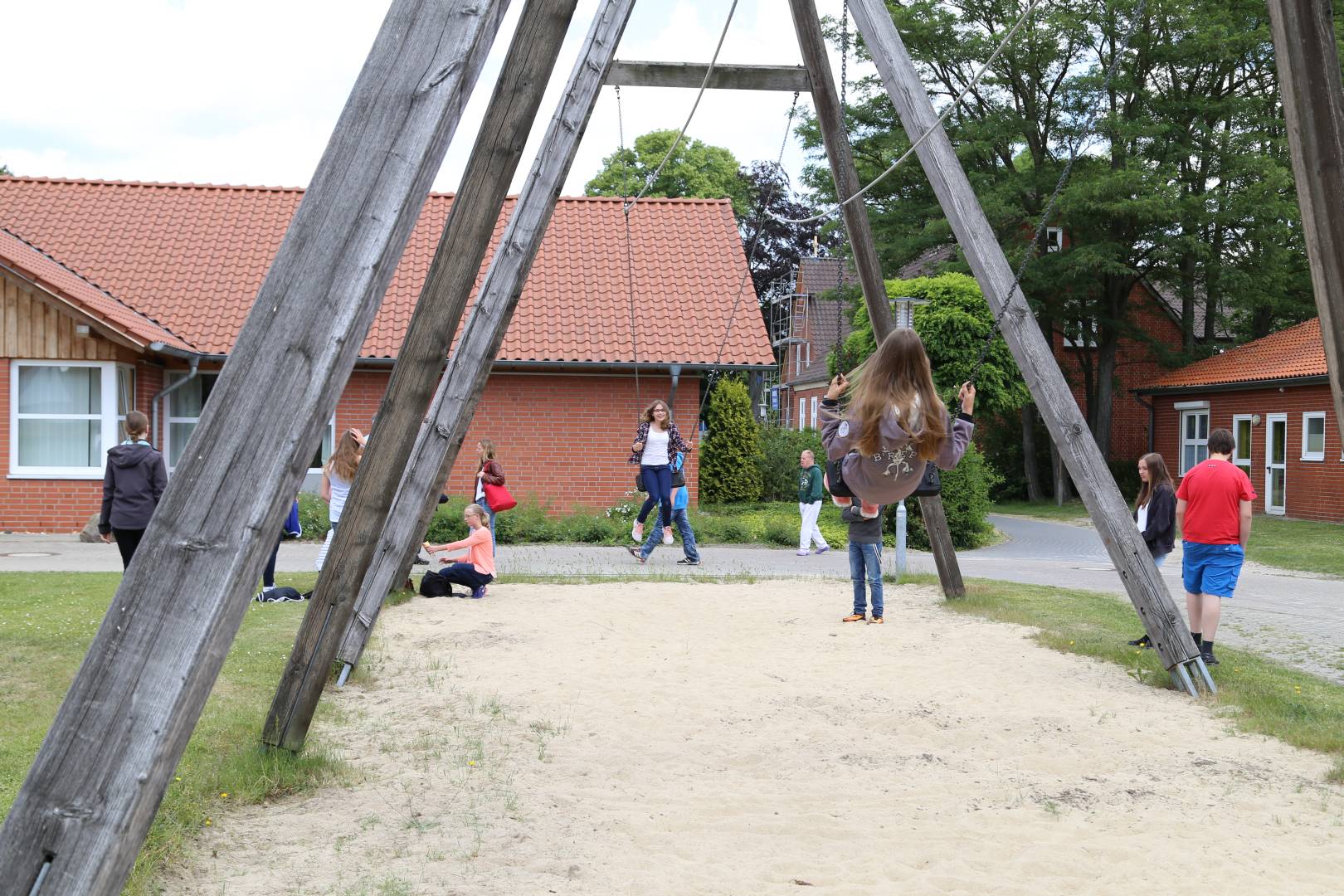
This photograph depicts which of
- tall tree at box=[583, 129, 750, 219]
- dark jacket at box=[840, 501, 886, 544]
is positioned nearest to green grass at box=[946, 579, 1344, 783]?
dark jacket at box=[840, 501, 886, 544]

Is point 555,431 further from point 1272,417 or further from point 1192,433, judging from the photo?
point 1192,433

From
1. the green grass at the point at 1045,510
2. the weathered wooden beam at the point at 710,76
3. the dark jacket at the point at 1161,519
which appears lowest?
the green grass at the point at 1045,510

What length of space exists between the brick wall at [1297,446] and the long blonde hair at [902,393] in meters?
18.4

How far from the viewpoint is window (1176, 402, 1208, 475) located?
29.4 meters

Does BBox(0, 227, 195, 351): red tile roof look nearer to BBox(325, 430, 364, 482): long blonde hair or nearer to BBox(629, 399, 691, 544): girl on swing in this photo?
BBox(325, 430, 364, 482): long blonde hair

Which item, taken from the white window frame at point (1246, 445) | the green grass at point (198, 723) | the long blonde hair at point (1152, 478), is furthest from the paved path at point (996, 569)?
the white window frame at point (1246, 445)

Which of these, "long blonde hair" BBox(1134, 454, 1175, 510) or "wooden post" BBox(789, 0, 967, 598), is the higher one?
"wooden post" BBox(789, 0, 967, 598)

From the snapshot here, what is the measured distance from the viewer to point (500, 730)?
5.89 metres

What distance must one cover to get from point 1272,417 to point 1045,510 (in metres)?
5.82

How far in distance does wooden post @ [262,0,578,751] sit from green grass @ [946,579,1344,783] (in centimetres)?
443

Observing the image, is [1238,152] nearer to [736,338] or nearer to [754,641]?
[736,338]

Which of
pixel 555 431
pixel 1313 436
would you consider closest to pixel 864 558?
pixel 555 431

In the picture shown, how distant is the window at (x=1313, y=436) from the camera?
78.2 feet

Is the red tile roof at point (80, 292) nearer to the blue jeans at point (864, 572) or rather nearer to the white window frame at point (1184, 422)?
the blue jeans at point (864, 572)
